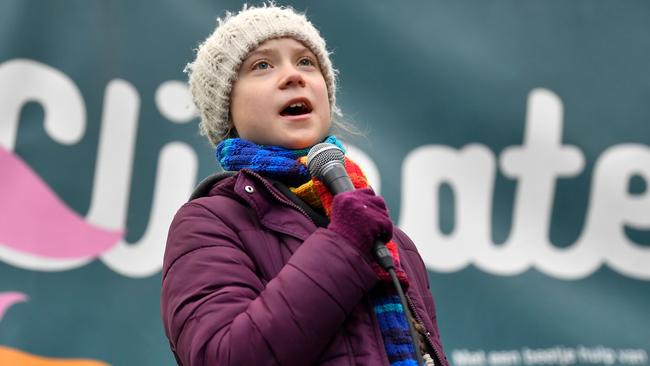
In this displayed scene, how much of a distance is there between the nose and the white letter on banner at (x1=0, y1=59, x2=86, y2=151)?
117cm

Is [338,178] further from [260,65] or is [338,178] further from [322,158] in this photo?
[260,65]

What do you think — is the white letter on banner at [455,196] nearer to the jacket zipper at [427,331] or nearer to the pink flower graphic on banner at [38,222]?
the pink flower graphic on banner at [38,222]

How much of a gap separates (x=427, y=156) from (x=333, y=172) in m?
1.41

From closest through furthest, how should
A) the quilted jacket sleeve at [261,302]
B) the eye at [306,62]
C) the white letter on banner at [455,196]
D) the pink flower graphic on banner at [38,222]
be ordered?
the quilted jacket sleeve at [261,302]
the eye at [306,62]
the pink flower graphic on banner at [38,222]
the white letter on banner at [455,196]

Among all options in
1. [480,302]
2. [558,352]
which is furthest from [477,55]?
[558,352]

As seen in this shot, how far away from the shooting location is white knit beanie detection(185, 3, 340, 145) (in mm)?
1287

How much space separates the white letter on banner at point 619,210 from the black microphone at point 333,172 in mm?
1548

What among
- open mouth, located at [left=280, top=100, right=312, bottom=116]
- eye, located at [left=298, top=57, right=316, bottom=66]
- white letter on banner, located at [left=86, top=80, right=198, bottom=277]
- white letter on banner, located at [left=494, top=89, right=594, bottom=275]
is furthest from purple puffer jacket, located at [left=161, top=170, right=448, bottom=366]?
white letter on banner, located at [left=494, top=89, right=594, bottom=275]

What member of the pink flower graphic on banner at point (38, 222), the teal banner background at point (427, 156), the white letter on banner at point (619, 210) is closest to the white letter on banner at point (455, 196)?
the teal banner background at point (427, 156)

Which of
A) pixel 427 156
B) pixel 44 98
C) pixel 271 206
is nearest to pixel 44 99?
pixel 44 98

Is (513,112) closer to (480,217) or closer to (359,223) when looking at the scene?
(480,217)

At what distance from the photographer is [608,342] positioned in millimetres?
2381

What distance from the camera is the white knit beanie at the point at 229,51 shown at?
50.7 inches

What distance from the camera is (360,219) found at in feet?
3.23
